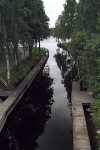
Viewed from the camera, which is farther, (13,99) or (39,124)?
(13,99)

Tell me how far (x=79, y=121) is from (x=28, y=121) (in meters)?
6.77

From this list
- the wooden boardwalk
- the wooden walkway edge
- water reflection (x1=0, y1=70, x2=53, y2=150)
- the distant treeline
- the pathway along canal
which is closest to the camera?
the wooden boardwalk

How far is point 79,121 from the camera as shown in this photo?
20.9 m

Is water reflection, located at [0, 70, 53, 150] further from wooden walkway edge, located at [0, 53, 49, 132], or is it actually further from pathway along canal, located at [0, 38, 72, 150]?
wooden walkway edge, located at [0, 53, 49, 132]

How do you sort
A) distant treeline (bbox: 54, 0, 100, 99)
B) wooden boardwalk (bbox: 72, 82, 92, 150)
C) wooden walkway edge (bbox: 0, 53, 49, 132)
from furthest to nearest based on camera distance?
wooden walkway edge (bbox: 0, 53, 49, 132) < distant treeline (bbox: 54, 0, 100, 99) < wooden boardwalk (bbox: 72, 82, 92, 150)

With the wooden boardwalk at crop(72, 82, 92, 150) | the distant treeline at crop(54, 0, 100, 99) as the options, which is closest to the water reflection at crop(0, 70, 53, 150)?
the wooden boardwalk at crop(72, 82, 92, 150)

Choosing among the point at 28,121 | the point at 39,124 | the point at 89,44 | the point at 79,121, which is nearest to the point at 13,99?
the point at 28,121

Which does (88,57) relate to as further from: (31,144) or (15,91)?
(15,91)

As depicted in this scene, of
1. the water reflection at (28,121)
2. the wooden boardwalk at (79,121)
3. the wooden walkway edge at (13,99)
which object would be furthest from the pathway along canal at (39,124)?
the wooden boardwalk at (79,121)

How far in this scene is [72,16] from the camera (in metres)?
60.8

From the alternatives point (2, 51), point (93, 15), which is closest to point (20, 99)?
point (2, 51)

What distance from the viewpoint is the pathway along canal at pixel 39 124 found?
21484 millimetres

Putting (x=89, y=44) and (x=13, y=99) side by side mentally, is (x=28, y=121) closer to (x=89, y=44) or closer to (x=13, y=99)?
(x=13, y=99)

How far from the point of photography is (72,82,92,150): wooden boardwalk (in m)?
17.1
